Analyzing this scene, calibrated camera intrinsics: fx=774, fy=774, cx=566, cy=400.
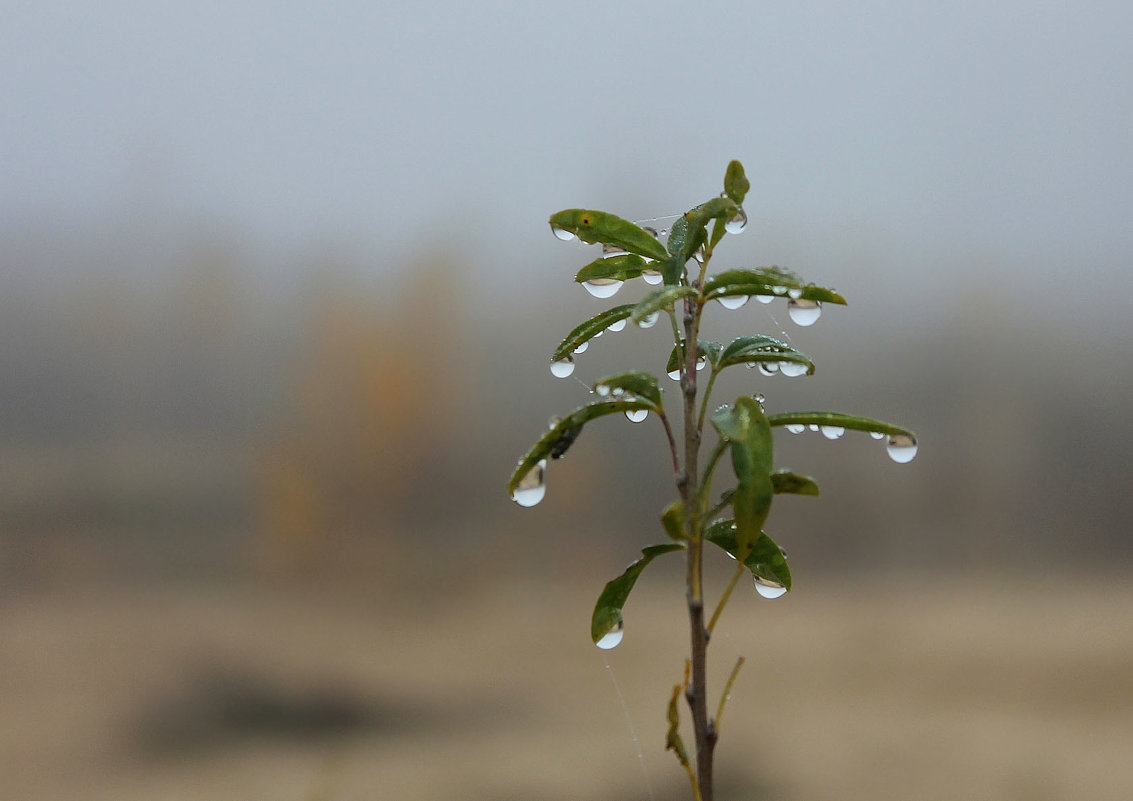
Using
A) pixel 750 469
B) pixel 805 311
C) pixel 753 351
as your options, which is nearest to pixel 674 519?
pixel 750 469

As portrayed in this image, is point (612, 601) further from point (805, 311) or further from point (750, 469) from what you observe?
point (805, 311)

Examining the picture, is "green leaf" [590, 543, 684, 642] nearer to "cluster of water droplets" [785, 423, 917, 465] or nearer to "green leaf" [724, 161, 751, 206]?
"cluster of water droplets" [785, 423, 917, 465]

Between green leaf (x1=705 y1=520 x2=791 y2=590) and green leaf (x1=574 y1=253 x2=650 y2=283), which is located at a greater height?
green leaf (x1=574 y1=253 x2=650 y2=283)

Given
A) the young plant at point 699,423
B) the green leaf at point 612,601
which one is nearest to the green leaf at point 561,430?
the young plant at point 699,423

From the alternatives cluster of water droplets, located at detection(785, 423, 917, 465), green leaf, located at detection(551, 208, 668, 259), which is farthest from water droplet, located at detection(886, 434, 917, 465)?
green leaf, located at detection(551, 208, 668, 259)

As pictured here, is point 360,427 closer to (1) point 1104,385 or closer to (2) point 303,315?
(2) point 303,315

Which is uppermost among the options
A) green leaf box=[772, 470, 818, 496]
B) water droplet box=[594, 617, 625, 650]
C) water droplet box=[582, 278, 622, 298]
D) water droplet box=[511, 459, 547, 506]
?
water droplet box=[582, 278, 622, 298]

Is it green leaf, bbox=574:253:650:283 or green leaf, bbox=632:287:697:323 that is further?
green leaf, bbox=574:253:650:283

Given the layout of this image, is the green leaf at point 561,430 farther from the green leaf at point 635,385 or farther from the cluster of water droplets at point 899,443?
the cluster of water droplets at point 899,443
